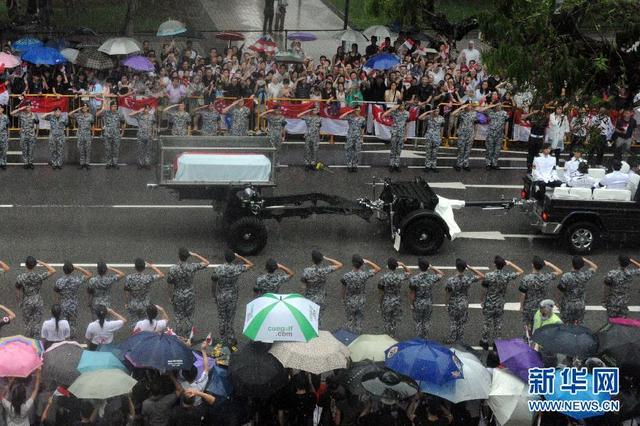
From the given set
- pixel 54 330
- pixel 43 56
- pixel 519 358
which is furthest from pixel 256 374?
pixel 43 56

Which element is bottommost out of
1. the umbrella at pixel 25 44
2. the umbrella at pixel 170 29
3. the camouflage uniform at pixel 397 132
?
the camouflage uniform at pixel 397 132

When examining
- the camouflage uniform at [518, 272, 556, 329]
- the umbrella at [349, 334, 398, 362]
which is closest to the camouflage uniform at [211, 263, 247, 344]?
the umbrella at [349, 334, 398, 362]

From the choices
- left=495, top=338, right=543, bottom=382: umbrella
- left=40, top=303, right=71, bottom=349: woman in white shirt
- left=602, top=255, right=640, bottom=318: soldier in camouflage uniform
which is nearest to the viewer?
left=495, top=338, right=543, bottom=382: umbrella

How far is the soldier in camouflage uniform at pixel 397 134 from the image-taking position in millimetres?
23688

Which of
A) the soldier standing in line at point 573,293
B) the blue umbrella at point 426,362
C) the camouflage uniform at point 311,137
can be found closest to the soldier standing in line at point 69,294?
the blue umbrella at point 426,362

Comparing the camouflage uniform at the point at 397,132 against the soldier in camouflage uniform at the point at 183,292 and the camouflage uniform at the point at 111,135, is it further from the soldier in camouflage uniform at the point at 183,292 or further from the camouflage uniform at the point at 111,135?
the soldier in camouflage uniform at the point at 183,292

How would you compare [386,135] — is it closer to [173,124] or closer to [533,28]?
[173,124]

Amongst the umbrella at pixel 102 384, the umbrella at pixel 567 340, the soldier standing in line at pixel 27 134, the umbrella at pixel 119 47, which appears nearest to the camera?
Answer: the umbrella at pixel 102 384

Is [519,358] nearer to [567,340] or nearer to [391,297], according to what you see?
[567,340]

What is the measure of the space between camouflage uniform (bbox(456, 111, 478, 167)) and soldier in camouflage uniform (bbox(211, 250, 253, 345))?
9.86 metres

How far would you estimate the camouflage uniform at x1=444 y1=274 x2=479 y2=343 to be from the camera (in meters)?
15.3

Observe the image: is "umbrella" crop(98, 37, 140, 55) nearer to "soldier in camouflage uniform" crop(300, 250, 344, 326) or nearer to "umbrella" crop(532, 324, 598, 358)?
"soldier in camouflage uniform" crop(300, 250, 344, 326)

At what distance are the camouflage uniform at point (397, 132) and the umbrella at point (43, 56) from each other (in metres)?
8.42

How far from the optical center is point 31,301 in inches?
587
